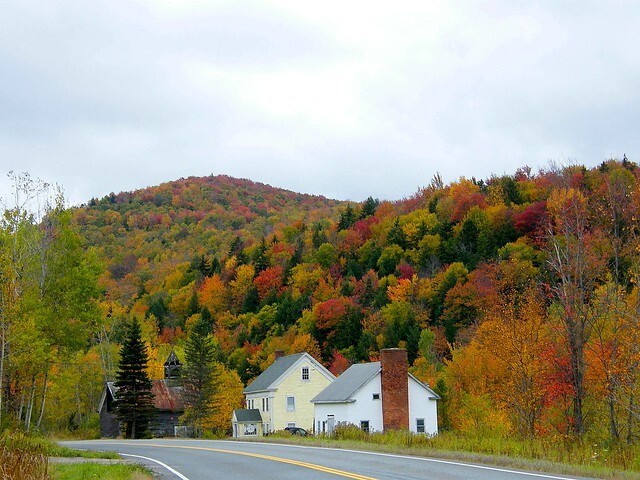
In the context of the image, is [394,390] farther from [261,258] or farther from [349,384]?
[261,258]

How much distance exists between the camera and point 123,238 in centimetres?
17225

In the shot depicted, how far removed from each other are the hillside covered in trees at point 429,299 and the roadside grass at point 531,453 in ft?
8.18

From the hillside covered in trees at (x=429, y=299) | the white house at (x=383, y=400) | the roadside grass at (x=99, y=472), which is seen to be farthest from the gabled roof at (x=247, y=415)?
the roadside grass at (x=99, y=472)

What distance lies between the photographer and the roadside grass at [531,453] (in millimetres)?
17953

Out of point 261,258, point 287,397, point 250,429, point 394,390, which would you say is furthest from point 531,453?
point 261,258

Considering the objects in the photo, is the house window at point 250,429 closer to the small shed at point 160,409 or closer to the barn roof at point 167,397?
the small shed at point 160,409

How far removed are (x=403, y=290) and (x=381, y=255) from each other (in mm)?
17701

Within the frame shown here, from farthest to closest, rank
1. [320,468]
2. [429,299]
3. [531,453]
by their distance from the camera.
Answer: [429,299]
[531,453]
[320,468]

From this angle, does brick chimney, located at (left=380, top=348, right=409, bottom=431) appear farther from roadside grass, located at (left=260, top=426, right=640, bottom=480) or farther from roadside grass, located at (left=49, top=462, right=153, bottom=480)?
roadside grass, located at (left=49, top=462, right=153, bottom=480)

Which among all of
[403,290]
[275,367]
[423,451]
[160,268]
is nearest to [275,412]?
[275,367]

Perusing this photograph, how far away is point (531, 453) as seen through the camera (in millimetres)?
21016

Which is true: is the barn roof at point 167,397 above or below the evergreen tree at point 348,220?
below

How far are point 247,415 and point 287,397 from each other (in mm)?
4688

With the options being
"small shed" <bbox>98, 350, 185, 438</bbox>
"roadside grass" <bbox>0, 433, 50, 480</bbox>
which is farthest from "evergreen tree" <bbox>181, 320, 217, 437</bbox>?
"roadside grass" <bbox>0, 433, 50, 480</bbox>
